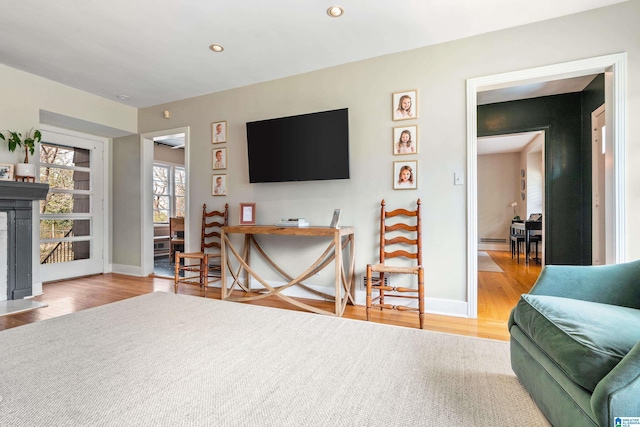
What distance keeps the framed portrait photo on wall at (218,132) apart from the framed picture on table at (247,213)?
3.04ft

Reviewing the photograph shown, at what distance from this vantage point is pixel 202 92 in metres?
3.93

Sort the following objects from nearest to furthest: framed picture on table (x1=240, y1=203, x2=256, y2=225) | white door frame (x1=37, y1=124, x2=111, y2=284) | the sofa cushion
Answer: the sofa cushion
framed picture on table (x1=240, y1=203, x2=256, y2=225)
white door frame (x1=37, y1=124, x2=111, y2=284)

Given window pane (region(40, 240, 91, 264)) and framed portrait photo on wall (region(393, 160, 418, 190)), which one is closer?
framed portrait photo on wall (region(393, 160, 418, 190))

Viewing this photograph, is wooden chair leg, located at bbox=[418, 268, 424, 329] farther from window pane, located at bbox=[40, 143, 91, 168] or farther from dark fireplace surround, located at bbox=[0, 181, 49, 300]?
window pane, located at bbox=[40, 143, 91, 168]

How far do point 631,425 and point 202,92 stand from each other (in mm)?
4427

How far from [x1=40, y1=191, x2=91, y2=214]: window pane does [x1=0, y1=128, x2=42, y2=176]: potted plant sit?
903 mm

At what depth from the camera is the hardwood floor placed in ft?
8.22

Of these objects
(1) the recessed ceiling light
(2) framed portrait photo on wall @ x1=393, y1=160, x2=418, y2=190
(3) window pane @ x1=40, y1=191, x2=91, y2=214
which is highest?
(1) the recessed ceiling light

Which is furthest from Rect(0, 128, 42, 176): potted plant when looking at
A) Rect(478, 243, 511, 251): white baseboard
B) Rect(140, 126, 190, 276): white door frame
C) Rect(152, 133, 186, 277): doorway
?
Rect(478, 243, 511, 251): white baseboard

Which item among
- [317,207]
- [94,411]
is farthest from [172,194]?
[94,411]

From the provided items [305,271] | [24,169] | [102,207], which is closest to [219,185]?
[305,271]

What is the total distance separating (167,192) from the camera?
6996 millimetres

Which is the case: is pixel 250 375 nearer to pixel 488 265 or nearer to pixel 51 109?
→ pixel 51 109

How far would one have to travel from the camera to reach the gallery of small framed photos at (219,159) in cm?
384
